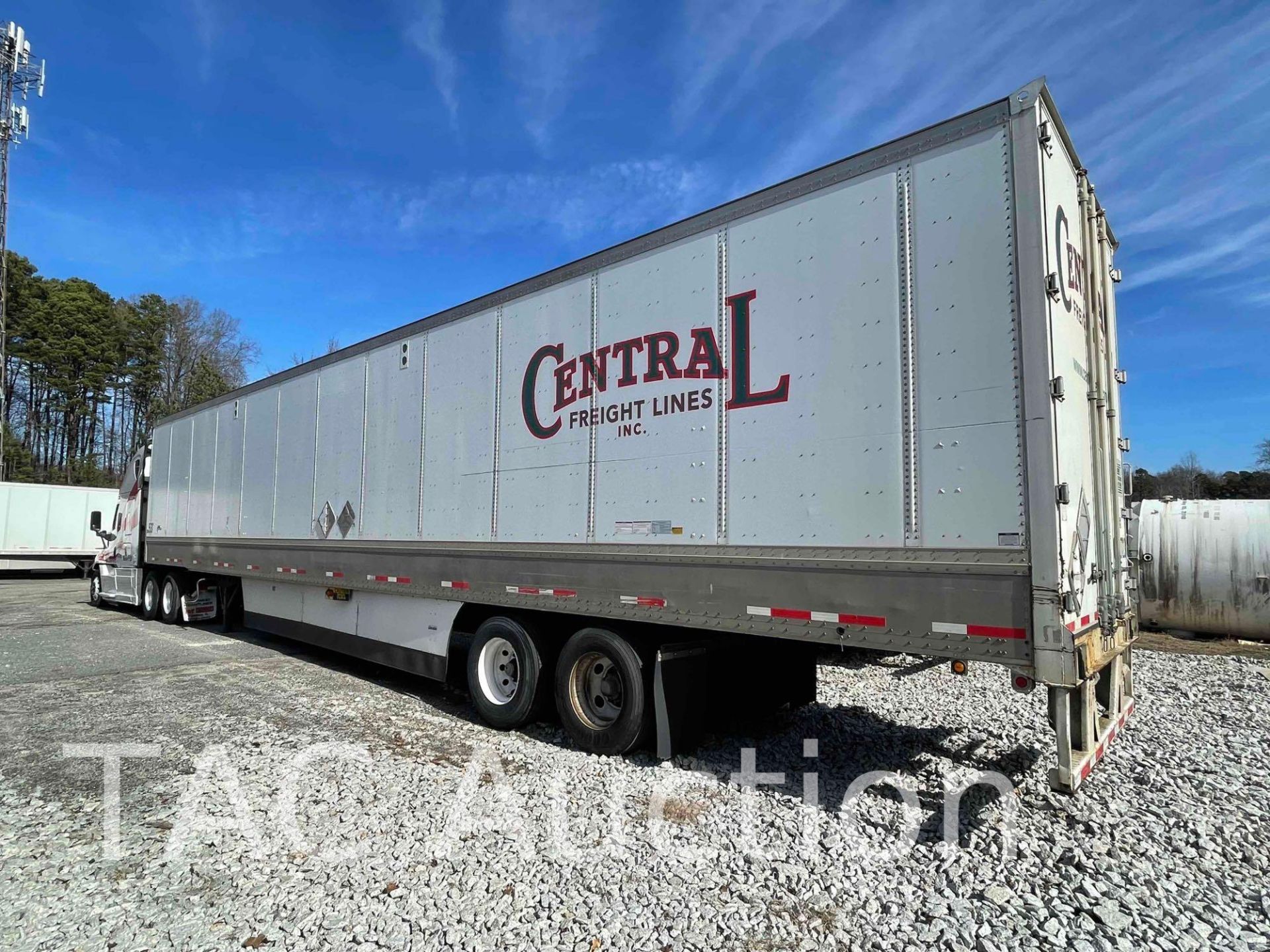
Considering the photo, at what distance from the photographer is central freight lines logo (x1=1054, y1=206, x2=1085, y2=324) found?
13.5 feet

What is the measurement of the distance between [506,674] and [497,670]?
0.35 feet

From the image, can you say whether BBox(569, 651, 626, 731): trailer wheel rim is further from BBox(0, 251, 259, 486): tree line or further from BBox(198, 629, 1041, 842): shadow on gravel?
BBox(0, 251, 259, 486): tree line

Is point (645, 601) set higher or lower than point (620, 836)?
higher

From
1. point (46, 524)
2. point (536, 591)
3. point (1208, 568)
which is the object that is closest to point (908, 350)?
point (536, 591)

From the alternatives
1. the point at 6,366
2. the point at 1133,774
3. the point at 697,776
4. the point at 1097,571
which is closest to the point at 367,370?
the point at 697,776

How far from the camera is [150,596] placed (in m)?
14.5

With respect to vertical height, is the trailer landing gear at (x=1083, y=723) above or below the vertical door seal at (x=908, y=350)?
below

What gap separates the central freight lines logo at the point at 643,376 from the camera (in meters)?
4.88

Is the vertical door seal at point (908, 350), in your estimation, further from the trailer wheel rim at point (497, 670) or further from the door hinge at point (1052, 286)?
the trailer wheel rim at point (497, 670)

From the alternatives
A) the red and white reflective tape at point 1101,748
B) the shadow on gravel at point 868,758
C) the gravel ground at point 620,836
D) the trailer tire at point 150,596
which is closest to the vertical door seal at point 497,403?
the gravel ground at point 620,836

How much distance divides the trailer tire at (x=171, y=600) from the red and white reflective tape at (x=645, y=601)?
37.6 feet

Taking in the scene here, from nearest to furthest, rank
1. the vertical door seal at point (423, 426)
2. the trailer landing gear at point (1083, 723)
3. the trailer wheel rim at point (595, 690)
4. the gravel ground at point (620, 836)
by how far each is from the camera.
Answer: the gravel ground at point (620, 836) → the trailer landing gear at point (1083, 723) → the trailer wheel rim at point (595, 690) → the vertical door seal at point (423, 426)

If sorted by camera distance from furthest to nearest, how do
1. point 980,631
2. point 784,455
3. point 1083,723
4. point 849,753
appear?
1. point 849,753
2. point 784,455
3. point 1083,723
4. point 980,631

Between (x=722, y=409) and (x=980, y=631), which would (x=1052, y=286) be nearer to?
(x=980, y=631)
